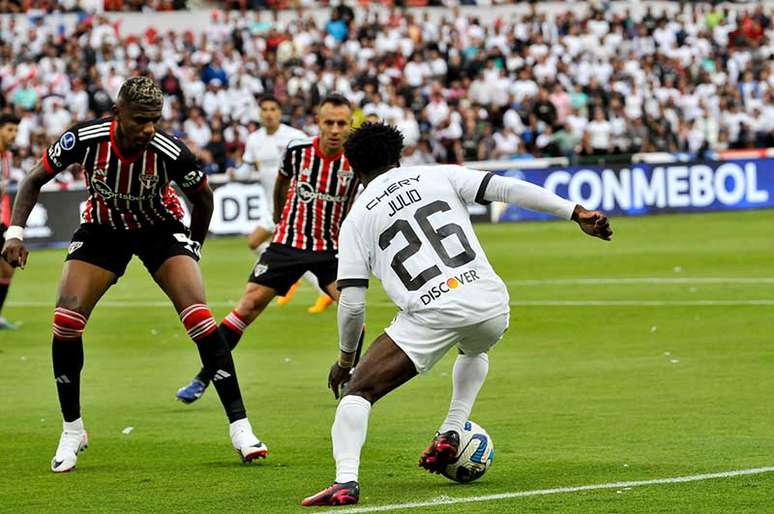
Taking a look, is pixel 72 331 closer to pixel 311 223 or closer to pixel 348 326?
pixel 348 326

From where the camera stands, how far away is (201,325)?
918 centimetres

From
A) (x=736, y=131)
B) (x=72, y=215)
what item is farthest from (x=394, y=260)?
(x=736, y=131)

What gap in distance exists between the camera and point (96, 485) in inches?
328

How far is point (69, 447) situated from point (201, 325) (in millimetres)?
1024

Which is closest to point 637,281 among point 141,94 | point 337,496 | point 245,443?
point 245,443

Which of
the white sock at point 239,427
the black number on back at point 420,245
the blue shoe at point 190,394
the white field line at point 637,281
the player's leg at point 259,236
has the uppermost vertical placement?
the black number on back at point 420,245

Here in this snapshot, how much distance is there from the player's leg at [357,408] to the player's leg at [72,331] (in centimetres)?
216

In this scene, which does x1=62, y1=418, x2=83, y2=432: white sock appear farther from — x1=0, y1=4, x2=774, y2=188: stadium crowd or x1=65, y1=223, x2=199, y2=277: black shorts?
x1=0, y1=4, x2=774, y2=188: stadium crowd

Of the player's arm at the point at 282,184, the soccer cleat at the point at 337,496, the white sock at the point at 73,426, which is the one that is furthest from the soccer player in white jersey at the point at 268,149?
the soccer cleat at the point at 337,496

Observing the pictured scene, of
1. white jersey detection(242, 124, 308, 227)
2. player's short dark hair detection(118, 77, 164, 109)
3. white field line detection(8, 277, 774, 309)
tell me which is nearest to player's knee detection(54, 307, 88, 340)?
player's short dark hair detection(118, 77, 164, 109)

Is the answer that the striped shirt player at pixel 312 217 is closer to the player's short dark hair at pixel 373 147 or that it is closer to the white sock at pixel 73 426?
the white sock at pixel 73 426

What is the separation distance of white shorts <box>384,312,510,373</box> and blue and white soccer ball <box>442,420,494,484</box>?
1.74ft

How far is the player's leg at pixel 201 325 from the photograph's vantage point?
9.16 m

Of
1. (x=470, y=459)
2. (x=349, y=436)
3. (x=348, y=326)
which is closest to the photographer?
(x=349, y=436)
